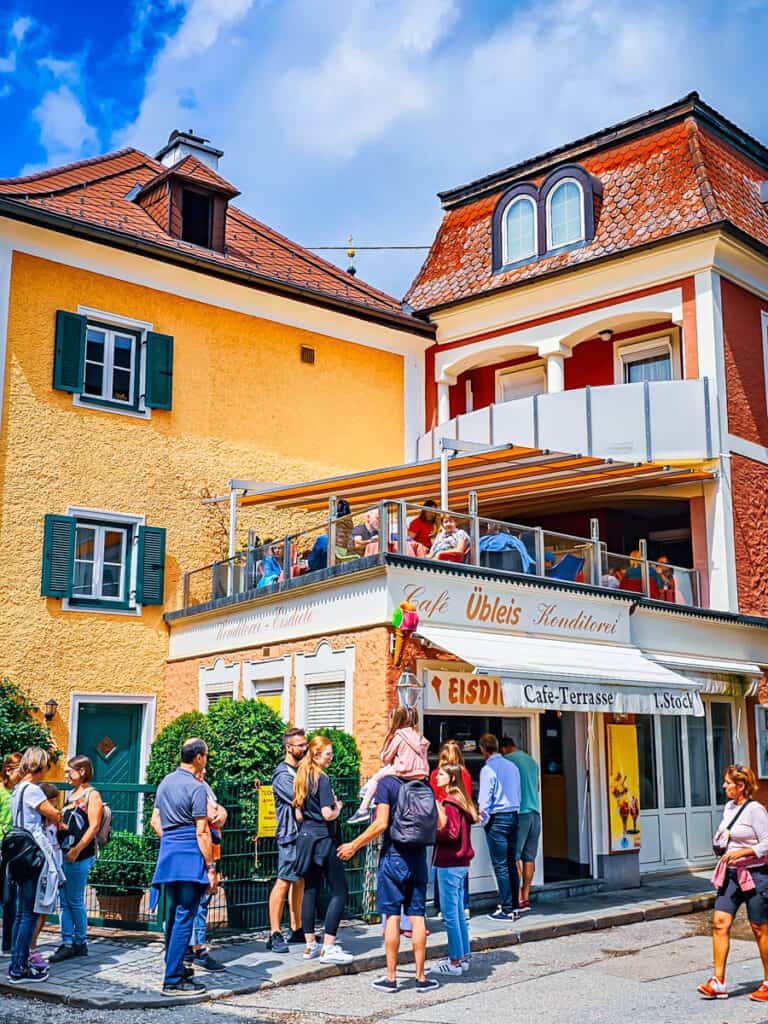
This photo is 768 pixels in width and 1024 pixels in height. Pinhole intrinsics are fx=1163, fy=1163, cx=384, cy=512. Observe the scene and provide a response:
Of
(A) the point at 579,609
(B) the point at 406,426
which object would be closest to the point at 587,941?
(A) the point at 579,609

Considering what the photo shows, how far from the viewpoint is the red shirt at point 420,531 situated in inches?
553

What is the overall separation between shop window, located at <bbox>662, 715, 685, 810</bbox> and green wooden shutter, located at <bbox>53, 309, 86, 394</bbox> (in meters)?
10.3

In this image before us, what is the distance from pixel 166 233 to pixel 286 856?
12.7 m

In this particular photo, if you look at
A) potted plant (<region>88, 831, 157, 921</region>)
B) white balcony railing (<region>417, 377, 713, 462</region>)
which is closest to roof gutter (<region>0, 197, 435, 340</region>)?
white balcony railing (<region>417, 377, 713, 462</region>)

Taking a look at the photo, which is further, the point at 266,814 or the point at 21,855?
the point at 266,814

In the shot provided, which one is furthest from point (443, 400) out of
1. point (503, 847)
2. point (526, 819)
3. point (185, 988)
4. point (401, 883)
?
point (185, 988)

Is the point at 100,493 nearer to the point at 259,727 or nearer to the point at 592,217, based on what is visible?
the point at 259,727

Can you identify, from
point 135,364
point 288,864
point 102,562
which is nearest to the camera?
point 288,864

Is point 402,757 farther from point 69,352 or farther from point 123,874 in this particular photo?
point 69,352

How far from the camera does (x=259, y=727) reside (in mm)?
12664

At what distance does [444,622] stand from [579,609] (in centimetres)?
257

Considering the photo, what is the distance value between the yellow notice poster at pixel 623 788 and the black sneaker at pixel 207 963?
7057 millimetres

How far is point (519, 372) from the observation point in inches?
874

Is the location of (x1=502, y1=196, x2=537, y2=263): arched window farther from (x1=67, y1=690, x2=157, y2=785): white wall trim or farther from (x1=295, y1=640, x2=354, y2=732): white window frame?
(x1=67, y1=690, x2=157, y2=785): white wall trim
